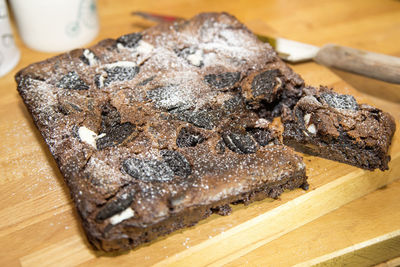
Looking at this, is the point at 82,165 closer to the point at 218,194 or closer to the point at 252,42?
the point at 218,194

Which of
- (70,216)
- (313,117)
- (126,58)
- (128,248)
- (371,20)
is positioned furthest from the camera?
(371,20)

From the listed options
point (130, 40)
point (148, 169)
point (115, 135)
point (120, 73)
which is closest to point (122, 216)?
point (148, 169)

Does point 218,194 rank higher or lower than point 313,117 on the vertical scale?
lower

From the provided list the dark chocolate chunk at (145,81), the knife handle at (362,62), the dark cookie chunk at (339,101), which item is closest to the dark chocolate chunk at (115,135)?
the dark chocolate chunk at (145,81)

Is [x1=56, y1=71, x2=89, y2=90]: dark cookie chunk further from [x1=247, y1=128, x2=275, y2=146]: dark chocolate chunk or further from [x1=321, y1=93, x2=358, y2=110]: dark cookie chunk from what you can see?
[x1=321, y1=93, x2=358, y2=110]: dark cookie chunk

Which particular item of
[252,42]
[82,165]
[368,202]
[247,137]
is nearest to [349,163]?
[368,202]

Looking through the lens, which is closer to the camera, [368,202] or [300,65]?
[368,202]
